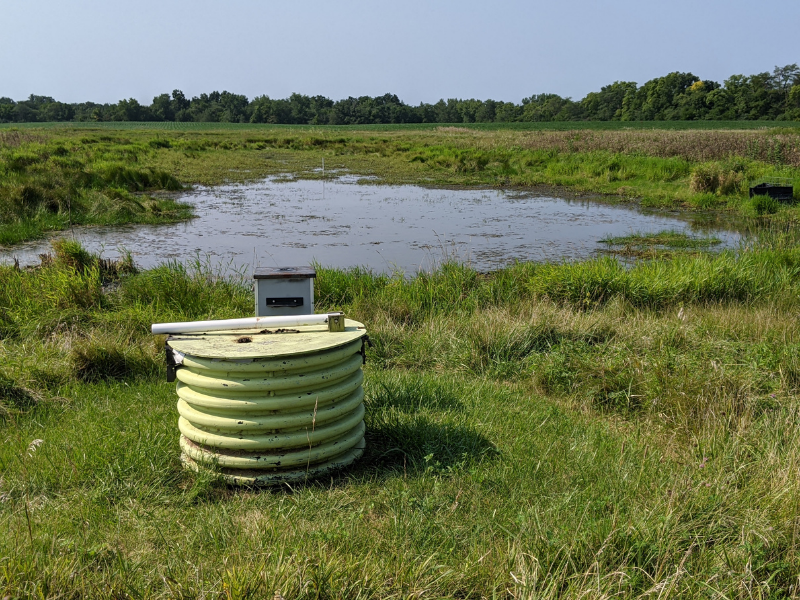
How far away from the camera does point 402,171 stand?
26.5 metres

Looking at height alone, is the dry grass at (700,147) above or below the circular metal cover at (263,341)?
above

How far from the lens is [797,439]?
10.6 feet

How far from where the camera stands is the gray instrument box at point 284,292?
Answer: 3740 millimetres

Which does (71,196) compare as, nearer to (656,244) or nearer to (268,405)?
(656,244)

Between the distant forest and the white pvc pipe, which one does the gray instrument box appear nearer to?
the white pvc pipe

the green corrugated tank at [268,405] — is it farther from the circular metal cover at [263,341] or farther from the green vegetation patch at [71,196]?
the green vegetation patch at [71,196]

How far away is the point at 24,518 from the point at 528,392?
3.12m

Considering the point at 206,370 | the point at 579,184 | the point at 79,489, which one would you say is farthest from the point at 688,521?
the point at 579,184

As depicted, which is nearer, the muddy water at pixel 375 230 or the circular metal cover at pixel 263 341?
the circular metal cover at pixel 263 341

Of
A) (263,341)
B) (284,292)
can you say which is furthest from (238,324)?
(284,292)

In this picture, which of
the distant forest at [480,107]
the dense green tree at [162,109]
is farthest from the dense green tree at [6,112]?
the dense green tree at [162,109]

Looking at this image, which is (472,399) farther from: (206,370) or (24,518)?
(24,518)

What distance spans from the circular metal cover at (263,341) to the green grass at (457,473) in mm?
596

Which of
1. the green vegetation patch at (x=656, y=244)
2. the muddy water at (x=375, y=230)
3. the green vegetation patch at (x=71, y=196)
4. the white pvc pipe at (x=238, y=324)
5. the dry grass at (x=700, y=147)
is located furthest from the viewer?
the dry grass at (x=700, y=147)
